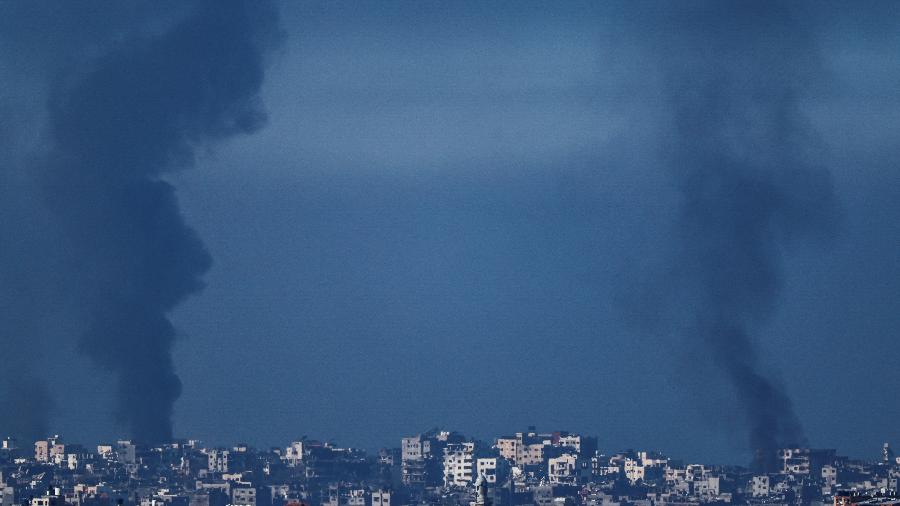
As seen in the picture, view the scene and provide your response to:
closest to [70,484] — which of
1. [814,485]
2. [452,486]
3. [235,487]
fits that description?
[235,487]

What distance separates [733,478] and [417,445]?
36.1 metres

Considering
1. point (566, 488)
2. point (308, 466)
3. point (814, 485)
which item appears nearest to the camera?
point (814, 485)

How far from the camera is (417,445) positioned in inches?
6658

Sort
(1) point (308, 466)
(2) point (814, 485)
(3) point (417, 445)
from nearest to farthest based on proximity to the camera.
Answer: (2) point (814, 485) < (1) point (308, 466) < (3) point (417, 445)

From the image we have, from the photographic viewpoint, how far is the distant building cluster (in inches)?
5172

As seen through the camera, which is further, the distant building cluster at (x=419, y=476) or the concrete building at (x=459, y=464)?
the concrete building at (x=459, y=464)

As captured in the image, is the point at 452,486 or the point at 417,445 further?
the point at 417,445

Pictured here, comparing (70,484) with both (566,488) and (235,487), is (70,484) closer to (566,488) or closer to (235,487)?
(235,487)

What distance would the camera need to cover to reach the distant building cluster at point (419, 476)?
131375mm

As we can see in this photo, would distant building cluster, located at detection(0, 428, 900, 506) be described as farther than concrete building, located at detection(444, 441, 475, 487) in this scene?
No

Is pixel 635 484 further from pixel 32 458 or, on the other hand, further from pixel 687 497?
pixel 32 458

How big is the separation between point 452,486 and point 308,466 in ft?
34.4

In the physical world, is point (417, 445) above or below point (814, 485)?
above

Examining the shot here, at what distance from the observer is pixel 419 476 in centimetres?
15775
